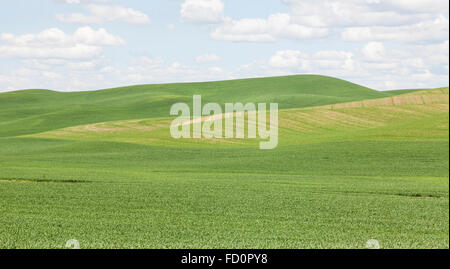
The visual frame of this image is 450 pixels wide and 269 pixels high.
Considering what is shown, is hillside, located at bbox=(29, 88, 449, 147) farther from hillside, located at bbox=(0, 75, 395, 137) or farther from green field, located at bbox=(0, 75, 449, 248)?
hillside, located at bbox=(0, 75, 395, 137)

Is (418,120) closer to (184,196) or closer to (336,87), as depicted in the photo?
(184,196)

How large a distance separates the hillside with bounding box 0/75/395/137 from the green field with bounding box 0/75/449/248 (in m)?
17.6

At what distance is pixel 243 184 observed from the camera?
2917 cm

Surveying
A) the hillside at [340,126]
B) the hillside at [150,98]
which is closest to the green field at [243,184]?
the hillside at [340,126]

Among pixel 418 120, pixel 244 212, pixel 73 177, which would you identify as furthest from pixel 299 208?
pixel 418 120

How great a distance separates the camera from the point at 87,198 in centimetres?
2300

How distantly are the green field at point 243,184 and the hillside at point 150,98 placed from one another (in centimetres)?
1762

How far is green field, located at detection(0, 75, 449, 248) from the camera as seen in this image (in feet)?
53.7

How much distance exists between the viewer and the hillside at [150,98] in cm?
9356

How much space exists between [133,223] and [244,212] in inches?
179

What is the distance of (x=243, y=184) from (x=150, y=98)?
9405 cm
